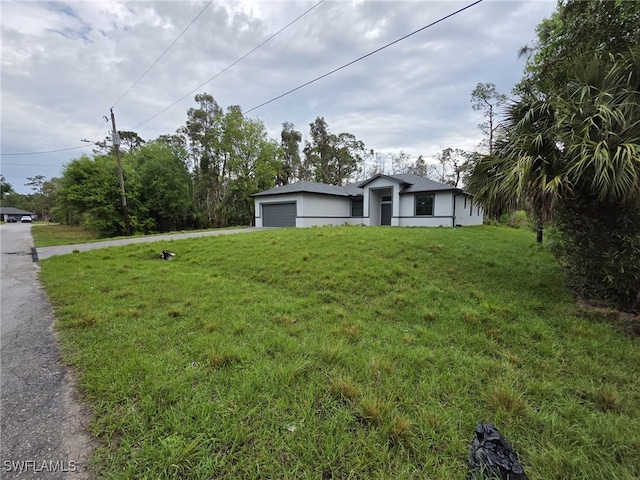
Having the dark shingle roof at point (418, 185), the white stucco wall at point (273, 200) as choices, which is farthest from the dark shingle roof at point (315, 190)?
the dark shingle roof at point (418, 185)

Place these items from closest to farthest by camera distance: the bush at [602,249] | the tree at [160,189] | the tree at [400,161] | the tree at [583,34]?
the bush at [602,249], the tree at [583,34], the tree at [160,189], the tree at [400,161]

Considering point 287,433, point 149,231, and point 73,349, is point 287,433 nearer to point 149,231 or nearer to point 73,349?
point 73,349

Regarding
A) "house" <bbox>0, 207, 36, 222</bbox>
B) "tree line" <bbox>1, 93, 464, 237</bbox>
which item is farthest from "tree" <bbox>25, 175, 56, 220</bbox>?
"tree line" <bbox>1, 93, 464, 237</bbox>

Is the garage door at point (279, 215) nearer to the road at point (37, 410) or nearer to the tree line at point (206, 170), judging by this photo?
the tree line at point (206, 170)

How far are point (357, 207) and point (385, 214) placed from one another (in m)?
2.45

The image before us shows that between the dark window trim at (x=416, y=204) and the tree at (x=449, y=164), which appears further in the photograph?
Answer: the tree at (x=449, y=164)

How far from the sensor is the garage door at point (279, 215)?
18.0 meters

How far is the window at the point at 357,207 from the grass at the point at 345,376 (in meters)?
14.8

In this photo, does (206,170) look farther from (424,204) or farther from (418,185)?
(424,204)

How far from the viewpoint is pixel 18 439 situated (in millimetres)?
1639

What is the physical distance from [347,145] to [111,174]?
81.0 feet

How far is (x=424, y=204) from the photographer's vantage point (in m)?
16.2

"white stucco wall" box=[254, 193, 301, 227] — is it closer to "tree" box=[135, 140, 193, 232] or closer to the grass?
"tree" box=[135, 140, 193, 232]

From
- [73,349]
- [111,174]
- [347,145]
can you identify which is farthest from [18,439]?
[347,145]
